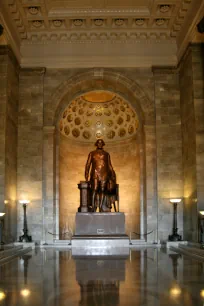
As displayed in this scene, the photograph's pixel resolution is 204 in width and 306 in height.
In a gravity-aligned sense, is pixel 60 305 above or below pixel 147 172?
below

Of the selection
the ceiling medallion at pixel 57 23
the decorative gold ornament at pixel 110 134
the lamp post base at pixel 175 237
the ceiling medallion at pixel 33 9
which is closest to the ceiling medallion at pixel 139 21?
the ceiling medallion at pixel 57 23

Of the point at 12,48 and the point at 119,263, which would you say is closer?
the point at 119,263

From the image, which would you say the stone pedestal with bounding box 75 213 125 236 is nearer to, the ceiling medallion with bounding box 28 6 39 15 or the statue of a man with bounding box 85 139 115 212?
the statue of a man with bounding box 85 139 115 212

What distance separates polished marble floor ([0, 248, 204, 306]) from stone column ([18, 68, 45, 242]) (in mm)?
7509

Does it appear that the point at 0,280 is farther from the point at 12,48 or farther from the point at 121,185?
the point at 121,185

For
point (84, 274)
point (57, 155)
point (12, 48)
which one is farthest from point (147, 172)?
point (84, 274)

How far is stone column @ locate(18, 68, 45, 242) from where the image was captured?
15.2 metres

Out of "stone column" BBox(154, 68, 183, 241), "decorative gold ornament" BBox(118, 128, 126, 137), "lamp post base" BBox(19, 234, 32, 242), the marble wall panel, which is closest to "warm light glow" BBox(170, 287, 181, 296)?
the marble wall panel

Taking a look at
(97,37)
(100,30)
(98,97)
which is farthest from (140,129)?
(100,30)

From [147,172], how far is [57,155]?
3.63 metres

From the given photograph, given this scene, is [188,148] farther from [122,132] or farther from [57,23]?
[57,23]

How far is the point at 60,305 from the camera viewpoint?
421 cm

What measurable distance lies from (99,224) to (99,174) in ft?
5.79

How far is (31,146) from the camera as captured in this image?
1555 centimetres
